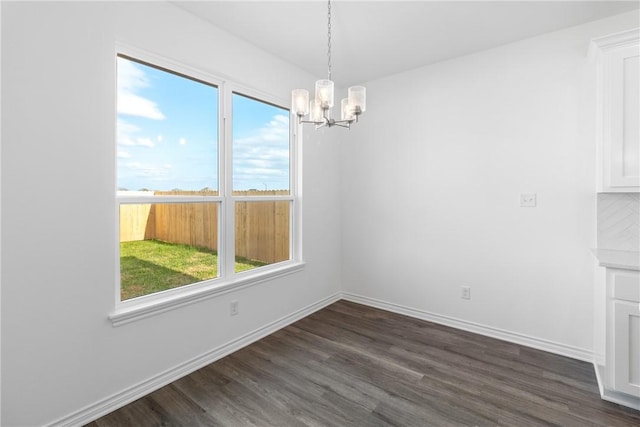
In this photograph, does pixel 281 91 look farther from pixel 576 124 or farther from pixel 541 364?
pixel 541 364

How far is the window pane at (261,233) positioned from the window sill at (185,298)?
0.43 ft

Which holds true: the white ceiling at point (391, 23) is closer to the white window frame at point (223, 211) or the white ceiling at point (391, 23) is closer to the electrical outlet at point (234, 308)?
the white window frame at point (223, 211)

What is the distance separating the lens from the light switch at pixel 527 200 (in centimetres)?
270

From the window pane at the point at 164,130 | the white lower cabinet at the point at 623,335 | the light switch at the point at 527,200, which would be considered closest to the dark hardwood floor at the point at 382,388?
the white lower cabinet at the point at 623,335

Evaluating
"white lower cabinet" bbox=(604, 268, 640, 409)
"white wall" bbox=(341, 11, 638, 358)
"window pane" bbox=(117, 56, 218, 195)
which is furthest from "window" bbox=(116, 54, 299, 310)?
"white lower cabinet" bbox=(604, 268, 640, 409)

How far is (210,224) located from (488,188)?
8.79 feet

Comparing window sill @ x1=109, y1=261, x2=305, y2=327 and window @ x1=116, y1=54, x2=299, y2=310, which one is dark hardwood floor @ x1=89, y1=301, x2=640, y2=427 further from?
window @ x1=116, y1=54, x2=299, y2=310

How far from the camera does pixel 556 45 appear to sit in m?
2.56

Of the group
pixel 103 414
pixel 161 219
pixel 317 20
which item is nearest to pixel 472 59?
pixel 317 20

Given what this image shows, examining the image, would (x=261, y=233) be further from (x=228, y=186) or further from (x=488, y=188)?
(x=488, y=188)

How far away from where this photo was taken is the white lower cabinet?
6.12 ft

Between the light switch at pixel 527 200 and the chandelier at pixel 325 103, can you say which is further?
the light switch at pixel 527 200

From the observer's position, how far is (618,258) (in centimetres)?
206

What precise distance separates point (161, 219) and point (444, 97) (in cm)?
298
